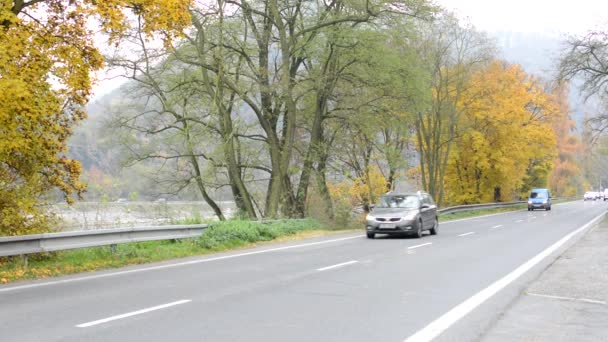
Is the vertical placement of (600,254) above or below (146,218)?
below

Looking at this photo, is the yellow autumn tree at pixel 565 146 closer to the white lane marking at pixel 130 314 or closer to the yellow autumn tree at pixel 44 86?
the yellow autumn tree at pixel 44 86

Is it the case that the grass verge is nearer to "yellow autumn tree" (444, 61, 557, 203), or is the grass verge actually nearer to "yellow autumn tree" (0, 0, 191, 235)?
"yellow autumn tree" (0, 0, 191, 235)

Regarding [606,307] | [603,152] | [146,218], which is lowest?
[606,307]

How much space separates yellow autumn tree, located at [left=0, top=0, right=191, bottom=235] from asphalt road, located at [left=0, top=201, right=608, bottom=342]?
9.18 ft

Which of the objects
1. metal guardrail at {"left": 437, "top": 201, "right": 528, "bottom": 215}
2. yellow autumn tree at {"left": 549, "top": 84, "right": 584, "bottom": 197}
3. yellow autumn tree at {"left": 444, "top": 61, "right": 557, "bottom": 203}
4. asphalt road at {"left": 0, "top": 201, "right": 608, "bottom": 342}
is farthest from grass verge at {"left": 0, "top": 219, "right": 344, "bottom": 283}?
yellow autumn tree at {"left": 549, "top": 84, "right": 584, "bottom": 197}

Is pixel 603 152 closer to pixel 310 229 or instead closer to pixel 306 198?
pixel 306 198

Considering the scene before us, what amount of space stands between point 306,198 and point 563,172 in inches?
2360

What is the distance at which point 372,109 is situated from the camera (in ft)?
87.5

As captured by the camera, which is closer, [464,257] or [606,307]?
[606,307]

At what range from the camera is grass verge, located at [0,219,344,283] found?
1142 cm

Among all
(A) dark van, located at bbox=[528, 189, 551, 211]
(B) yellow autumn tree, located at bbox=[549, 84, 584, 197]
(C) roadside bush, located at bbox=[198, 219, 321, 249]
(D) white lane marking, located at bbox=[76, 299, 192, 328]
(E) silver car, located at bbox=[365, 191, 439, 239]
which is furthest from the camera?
(B) yellow autumn tree, located at bbox=[549, 84, 584, 197]

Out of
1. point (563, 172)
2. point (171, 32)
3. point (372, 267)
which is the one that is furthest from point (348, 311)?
point (563, 172)

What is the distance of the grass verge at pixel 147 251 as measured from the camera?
11422 mm

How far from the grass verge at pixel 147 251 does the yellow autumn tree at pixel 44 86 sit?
0.99 m
